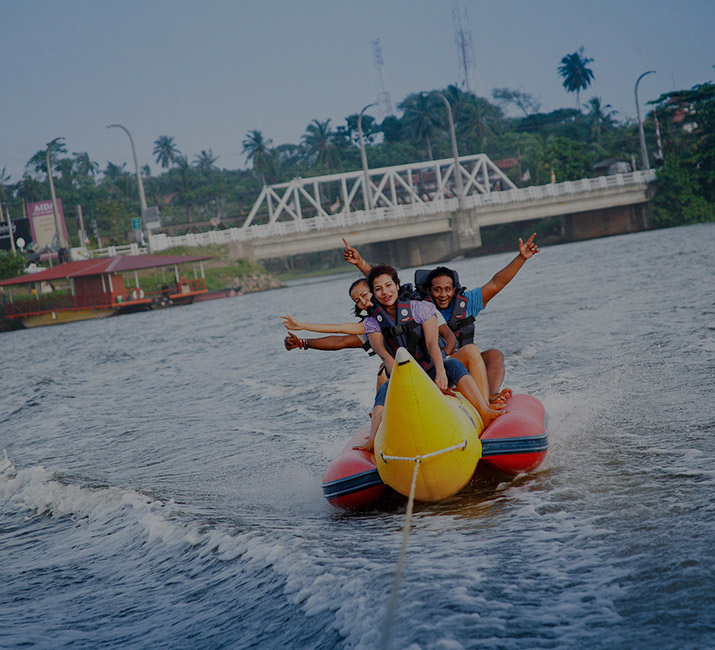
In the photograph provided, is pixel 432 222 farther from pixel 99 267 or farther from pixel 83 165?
pixel 83 165

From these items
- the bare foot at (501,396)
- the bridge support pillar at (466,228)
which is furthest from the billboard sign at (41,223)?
the bare foot at (501,396)

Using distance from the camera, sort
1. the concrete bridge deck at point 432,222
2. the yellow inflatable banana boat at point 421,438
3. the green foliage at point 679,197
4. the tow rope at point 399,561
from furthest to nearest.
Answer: the green foliage at point 679,197, the concrete bridge deck at point 432,222, the yellow inflatable banana boat at point 421,438, the tow rope at point 399,561

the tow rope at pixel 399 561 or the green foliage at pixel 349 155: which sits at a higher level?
the green foliage at pixel 349 155

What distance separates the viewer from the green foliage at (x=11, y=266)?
126 ft

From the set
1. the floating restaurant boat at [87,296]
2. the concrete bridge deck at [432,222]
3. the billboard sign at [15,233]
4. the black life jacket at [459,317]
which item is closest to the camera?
the black life jacket at [459,317]

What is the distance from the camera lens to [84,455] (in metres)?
7.57

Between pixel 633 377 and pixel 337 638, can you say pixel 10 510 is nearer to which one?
pixel 337 638

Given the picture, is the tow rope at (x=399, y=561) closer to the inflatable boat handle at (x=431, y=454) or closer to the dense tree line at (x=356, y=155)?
the inflatable boat handle at (x=431, y=454)

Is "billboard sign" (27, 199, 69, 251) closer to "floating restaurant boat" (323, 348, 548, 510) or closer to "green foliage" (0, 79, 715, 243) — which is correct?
"green foliage" (0, 79, 715, 243)

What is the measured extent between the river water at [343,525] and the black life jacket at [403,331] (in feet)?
3.04

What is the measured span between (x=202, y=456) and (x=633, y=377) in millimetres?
4004

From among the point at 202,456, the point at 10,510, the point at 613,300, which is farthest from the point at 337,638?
the point at 613,300

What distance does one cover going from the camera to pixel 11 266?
126ft

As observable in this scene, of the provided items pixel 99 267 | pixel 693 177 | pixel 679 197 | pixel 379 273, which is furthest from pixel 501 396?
pixel 693 177
